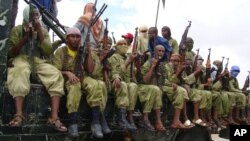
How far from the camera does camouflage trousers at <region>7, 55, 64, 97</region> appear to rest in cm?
400

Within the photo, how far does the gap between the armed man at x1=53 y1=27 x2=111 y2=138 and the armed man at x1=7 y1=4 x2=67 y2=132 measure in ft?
0.42

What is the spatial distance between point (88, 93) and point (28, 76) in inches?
28.5

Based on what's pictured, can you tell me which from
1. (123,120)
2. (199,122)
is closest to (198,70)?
(199,122)

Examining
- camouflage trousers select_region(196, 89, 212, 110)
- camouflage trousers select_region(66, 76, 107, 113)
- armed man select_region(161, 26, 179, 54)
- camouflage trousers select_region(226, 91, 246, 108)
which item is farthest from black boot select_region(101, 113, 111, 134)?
camouflage trousers select_region(226, 91, 246, 108)

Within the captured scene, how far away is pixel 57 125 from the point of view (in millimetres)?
4230

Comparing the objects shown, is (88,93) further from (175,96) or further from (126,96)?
(175,96)

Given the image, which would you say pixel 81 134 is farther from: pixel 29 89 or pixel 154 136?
pixel 154 136

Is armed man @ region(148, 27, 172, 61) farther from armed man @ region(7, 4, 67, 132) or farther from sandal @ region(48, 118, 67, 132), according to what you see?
sandal @ region(48, 118, 67, 132)

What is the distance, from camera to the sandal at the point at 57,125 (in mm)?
4230

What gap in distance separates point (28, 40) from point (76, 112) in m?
0.86

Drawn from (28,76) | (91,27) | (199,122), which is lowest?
(199,122)

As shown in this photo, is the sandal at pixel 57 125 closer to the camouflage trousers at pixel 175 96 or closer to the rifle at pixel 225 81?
the camouflage trousers at pixel 175 96

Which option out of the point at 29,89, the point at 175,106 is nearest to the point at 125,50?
the point at 175,106

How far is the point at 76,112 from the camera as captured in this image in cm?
445
